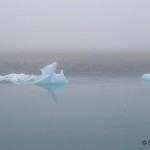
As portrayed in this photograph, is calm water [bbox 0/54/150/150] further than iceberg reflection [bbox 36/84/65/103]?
No

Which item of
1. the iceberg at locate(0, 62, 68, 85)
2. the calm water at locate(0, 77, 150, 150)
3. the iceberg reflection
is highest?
the iceberg at locate(0, 62, 68, 85)

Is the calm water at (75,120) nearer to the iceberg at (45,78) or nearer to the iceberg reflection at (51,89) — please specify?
the iceberg reflection at (51,89)

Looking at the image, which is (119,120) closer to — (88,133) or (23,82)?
(88,133)

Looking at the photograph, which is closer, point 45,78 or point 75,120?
point 75,120

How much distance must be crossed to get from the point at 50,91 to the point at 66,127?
487 cm

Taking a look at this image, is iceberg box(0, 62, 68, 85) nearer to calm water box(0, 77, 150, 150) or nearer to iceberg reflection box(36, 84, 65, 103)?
iceberg reflection box(36, 84, 65, 103)

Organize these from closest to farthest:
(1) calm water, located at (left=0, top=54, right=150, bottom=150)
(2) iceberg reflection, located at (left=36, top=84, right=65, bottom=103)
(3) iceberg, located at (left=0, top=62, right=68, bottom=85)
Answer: (1) calm water, located at (left=0, top=54, right=150, bottom=150)
(2) iceberg reflection, located at (left=36, top=84, right=65, bottom=103)
(3) iceberg, located at (left=0, top=62, right=68, bottom=85)

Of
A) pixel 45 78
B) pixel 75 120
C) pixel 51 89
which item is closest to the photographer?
pixel 75 120

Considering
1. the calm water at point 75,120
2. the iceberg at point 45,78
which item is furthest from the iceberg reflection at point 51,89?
the iceberg at point 45,78

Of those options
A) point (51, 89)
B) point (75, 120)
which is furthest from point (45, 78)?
point (75, 120)

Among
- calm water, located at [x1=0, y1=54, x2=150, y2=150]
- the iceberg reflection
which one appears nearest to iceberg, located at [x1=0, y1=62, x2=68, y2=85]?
the iceberg reflection

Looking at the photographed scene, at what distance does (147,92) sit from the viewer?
920cm

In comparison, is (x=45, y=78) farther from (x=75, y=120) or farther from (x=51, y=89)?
(x=75, y=120)

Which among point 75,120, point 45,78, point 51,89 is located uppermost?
point 45,78
